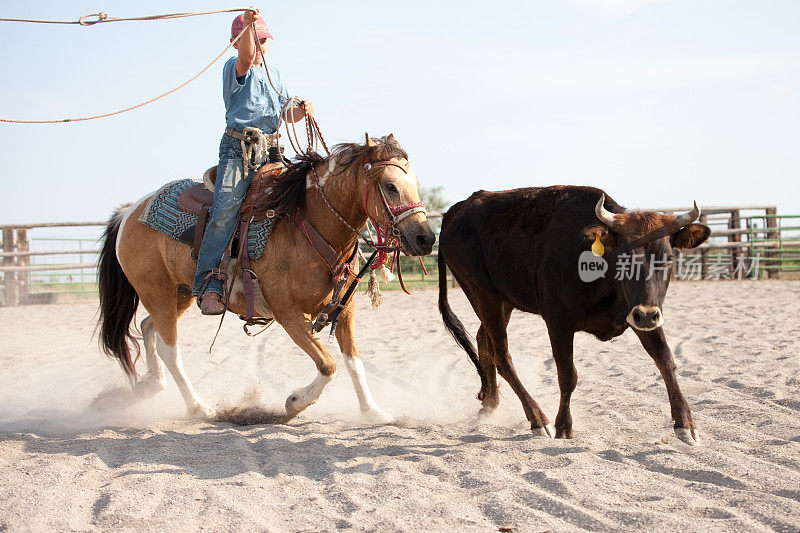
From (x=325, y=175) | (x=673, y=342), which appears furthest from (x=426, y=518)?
(x=673, y=342)

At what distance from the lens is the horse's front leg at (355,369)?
201 inches

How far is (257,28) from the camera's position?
203 inches

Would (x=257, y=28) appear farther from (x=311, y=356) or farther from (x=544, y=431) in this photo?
(x=544, y=431)

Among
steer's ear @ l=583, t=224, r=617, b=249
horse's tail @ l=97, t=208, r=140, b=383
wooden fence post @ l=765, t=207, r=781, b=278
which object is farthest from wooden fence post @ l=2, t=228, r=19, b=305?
wooden fence post @ l=765, t=207, r=781, b=278

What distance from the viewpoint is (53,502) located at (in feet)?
11.0

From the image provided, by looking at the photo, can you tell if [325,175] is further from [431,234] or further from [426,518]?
[426,518]

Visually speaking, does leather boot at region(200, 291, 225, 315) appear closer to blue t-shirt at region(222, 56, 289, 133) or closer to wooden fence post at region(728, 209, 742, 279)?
blue t-shirt at region(222, 56, 289, 133)

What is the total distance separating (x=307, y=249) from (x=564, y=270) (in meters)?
1.72

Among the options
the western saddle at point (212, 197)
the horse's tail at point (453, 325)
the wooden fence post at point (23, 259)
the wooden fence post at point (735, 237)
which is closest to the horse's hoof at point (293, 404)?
the western saddle at point (212, 197)

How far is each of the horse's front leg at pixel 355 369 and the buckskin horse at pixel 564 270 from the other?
0.80 m

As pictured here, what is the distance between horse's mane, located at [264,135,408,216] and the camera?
4.66 m

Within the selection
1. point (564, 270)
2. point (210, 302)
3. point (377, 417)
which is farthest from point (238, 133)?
point (564, 270)

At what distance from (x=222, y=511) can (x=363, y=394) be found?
6.72ft

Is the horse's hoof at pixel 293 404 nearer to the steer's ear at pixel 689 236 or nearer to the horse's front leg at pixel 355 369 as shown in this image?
the horse's front leg at pixel 355 369
